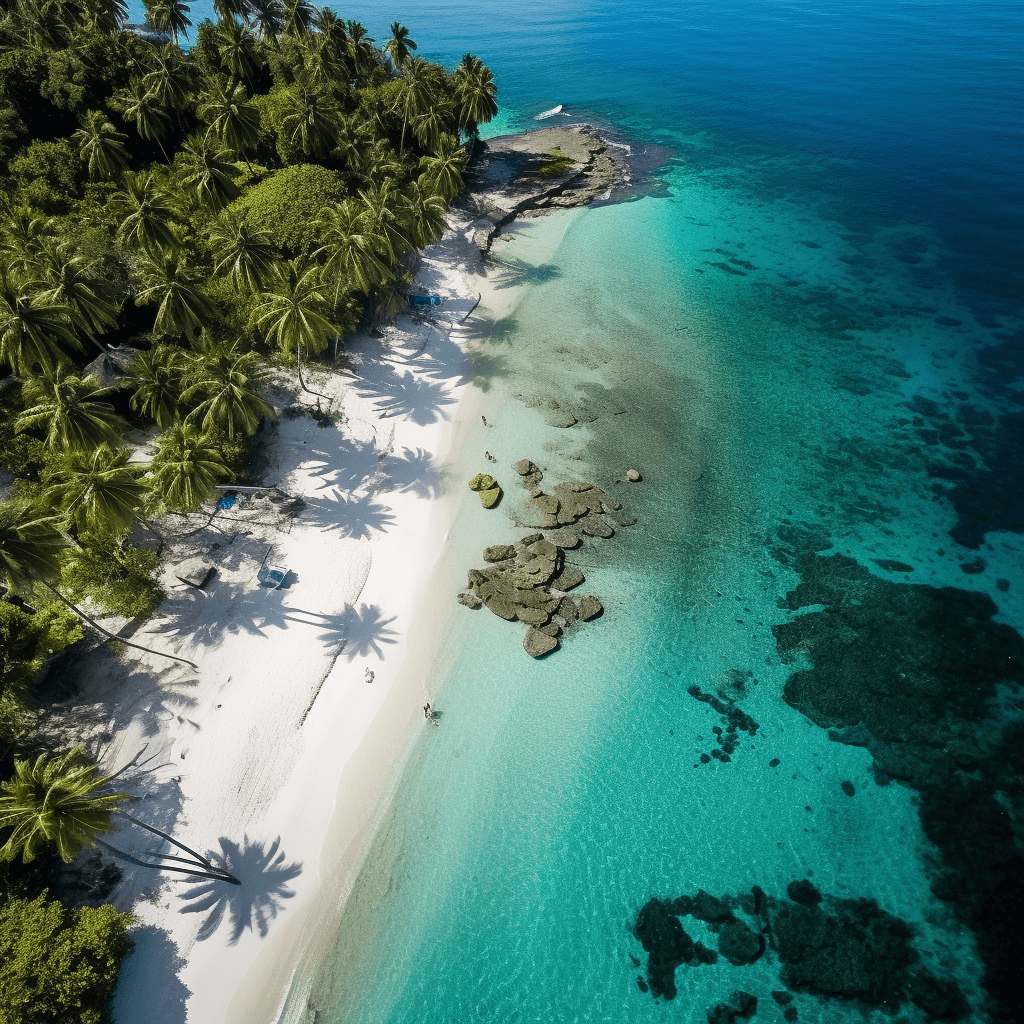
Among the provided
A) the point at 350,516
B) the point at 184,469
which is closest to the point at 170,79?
the point at 184,469

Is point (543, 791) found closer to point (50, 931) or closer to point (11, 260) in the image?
point (50, 931)

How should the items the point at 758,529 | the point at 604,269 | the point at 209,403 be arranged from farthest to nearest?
the point at 604,269, the point at 758,529, the point at 209,403

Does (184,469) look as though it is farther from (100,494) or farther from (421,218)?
(421,218)

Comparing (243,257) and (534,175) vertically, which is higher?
(534,175)

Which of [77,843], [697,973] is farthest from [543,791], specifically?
[77,843]

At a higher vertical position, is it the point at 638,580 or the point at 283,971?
the point at 638,580

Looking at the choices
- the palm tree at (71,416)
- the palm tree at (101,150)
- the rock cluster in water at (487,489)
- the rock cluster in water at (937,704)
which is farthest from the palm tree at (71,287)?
the rock cluster in water at (937,704)

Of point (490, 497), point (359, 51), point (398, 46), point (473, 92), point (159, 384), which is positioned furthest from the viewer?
point (398, 46)
